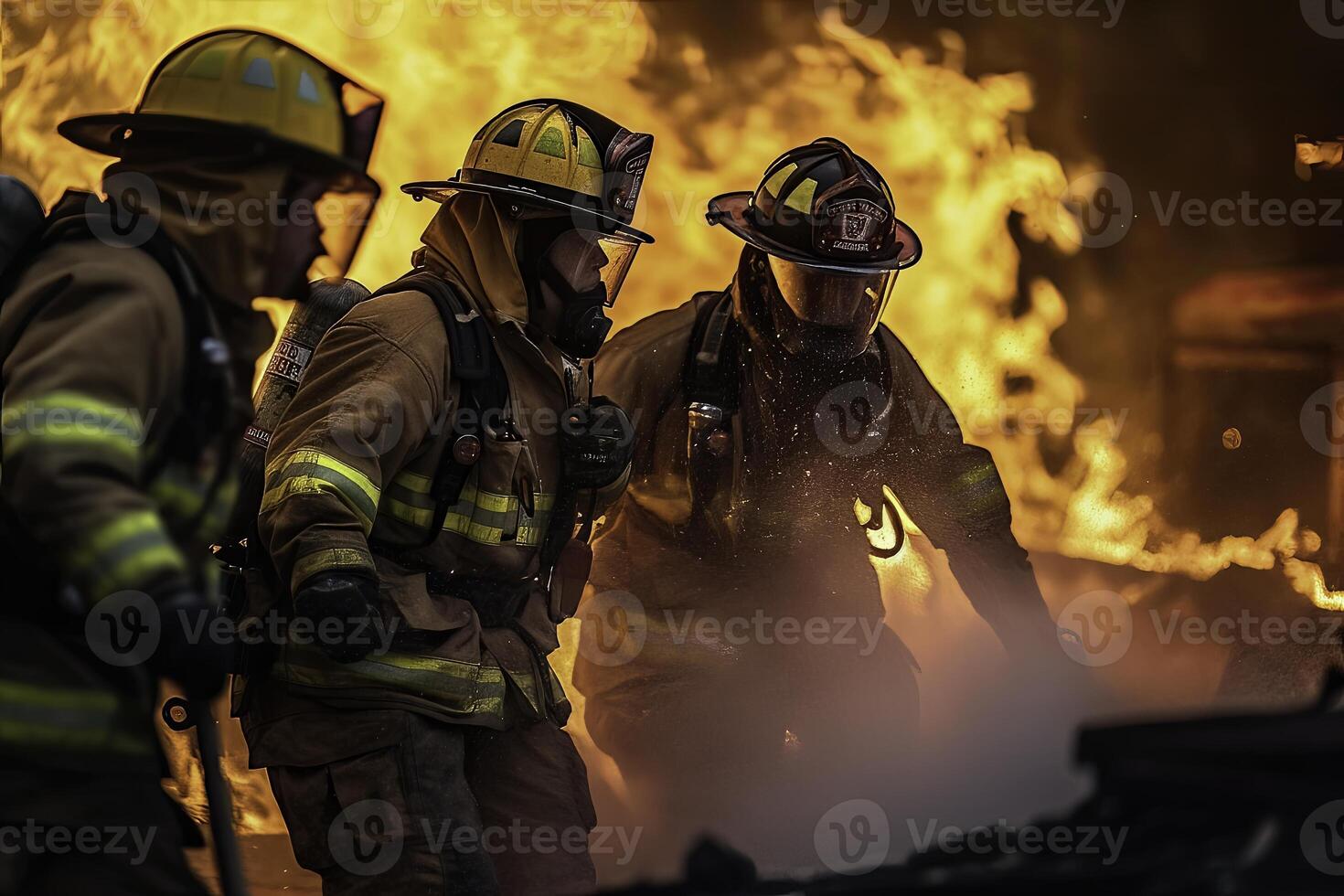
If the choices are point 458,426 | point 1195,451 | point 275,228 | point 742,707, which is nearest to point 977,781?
point 742,707

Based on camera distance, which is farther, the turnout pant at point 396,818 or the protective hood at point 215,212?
the turnout pant at point 396,818

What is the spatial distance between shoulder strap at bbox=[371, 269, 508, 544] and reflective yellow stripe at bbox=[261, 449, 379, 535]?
0.24m

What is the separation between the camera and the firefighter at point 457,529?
10.7ft

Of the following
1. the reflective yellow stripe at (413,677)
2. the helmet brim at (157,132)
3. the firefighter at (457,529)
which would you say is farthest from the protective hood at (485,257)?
the reflective yellow stripe at (413,677)

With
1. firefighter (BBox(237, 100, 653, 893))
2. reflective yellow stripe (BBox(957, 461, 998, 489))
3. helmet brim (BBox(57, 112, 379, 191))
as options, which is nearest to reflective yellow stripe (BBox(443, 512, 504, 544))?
firefighter (BBox(237, 100, 653, 893))

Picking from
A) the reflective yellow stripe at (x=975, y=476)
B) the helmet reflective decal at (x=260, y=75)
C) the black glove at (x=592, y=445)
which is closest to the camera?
the helmet reflective decal at (x=260, y=75)

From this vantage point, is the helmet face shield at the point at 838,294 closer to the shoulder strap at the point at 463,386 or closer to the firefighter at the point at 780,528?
the firefighter at the point at 780,528

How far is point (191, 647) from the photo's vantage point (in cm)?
256

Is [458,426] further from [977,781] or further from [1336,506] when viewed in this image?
[1336,506]

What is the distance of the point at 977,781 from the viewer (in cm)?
592

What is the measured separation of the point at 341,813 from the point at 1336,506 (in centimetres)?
541

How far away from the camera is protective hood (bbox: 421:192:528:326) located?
3662mm

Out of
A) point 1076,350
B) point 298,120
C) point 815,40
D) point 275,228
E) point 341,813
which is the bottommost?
point 341,813

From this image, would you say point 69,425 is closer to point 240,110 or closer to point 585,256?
point 240,110
